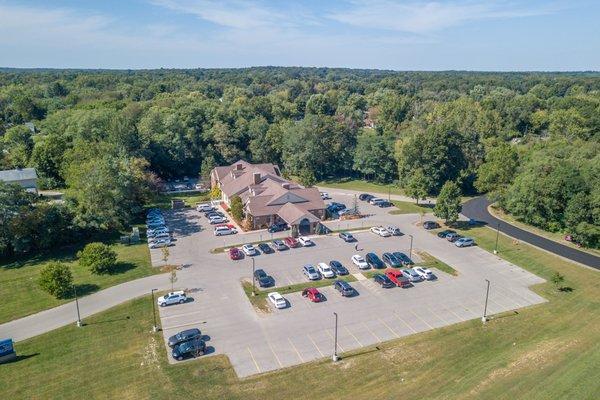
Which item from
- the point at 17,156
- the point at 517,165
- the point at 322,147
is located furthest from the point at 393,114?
the point at 17,156

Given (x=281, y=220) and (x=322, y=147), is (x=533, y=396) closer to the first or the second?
(x=281, y=220)

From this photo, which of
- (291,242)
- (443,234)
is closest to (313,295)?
(291,242)

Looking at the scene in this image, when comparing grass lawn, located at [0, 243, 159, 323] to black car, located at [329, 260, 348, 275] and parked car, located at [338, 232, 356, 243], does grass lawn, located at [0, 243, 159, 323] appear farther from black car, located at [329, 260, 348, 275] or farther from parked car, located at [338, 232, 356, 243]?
parked car, located at [338, 232, 356, 243]

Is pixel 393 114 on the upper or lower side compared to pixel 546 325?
upper

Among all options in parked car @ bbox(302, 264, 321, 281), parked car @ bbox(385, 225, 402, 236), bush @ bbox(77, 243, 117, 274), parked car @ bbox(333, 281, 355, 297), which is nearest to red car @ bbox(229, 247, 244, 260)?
parked car @ bbox(302, 264, 321, 281)

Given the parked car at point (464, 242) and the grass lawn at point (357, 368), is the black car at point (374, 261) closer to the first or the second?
the parked car at point (464, 242)

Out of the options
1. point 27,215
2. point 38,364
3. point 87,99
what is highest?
point 87,99
